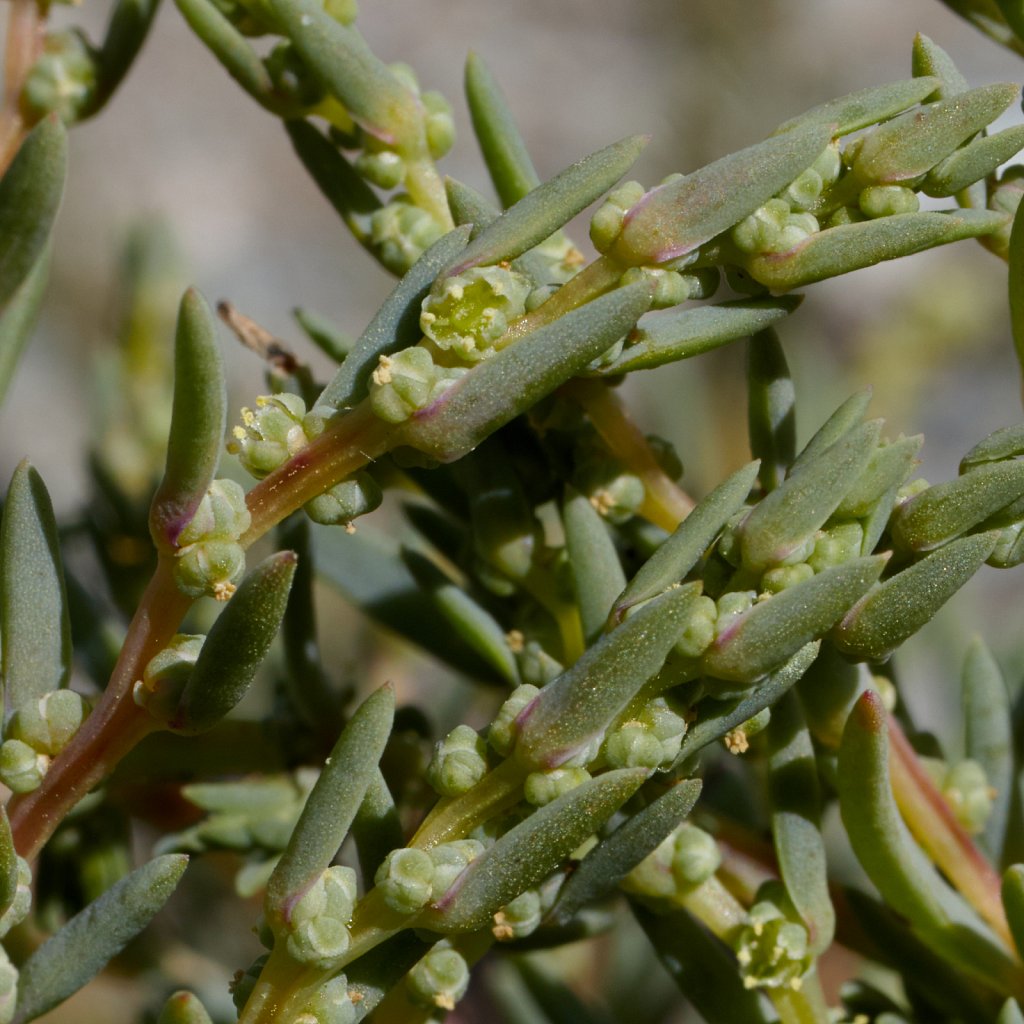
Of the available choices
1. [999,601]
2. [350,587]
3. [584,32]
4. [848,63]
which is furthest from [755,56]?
[350,587]

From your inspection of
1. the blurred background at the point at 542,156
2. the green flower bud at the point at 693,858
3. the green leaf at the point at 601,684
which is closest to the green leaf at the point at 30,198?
the green leaf at the point at 601,684

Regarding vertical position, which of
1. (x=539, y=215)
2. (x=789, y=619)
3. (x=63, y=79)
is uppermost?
(x=63, y=79)

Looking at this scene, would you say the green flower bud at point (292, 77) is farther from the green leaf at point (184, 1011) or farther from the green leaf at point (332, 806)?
the green leaf at point (184, 1011)

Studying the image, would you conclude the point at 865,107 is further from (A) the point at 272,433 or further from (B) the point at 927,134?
(A) the point at 272,433

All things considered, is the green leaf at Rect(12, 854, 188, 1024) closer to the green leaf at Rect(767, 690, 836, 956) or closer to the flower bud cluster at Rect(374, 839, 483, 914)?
the flower bud cluster at Rect(374, 839, 483, 914)

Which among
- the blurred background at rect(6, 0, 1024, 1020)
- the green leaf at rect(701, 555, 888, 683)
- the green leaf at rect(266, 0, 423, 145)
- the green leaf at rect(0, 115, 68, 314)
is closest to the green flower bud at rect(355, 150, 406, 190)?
the green leaf at rect(266, 0, 423, 145)

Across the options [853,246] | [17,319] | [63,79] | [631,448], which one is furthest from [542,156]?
[853,246]

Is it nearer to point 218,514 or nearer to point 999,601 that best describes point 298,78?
Answer: point 218,514
